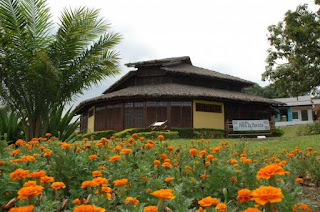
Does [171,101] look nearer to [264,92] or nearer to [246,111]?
[246,111]

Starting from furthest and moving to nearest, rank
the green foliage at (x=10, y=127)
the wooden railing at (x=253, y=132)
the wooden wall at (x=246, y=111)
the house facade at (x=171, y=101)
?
the wooden wall at (x=246, y=111), the house facade at (x=171, y=101), the wooden railing at (x=253, y=132), the green foliage at (x=10, y=127)

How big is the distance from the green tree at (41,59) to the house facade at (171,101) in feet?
32.8

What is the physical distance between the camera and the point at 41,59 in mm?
7523

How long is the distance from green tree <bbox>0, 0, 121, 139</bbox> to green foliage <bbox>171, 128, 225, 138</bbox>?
10396 mm

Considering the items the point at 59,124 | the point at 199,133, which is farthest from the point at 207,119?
the point at 59,124

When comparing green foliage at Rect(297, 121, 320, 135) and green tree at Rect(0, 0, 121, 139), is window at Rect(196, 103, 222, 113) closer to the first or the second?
green foliage at Rect(297, 121, 320, 135)

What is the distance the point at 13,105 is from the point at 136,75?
1583 centimetres

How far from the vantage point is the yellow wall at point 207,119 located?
19891 mm

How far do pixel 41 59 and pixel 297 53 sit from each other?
1966 centimetres

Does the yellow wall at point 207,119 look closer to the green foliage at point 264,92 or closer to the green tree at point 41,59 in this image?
the green tree at point 41,59

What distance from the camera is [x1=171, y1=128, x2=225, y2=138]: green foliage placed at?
18.5 meters

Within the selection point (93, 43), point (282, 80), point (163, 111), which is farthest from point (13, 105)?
point (282, 80)

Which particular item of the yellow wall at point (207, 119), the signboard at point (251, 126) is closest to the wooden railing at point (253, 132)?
the signboard at point (251, 126)

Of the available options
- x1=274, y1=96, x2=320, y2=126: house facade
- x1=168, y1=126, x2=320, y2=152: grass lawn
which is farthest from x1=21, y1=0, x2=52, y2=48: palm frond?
x1=274, y1=96, x2=320, y2=126: house facade
